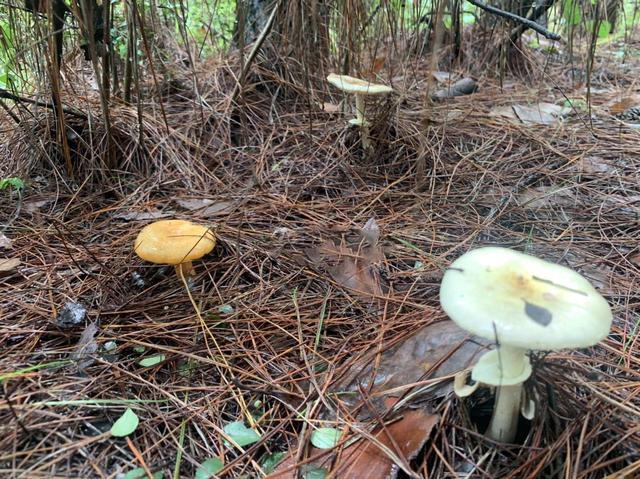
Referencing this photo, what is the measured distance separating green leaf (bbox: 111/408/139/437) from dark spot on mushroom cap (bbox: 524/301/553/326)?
1265mm

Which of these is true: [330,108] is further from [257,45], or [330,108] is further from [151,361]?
[151,361]

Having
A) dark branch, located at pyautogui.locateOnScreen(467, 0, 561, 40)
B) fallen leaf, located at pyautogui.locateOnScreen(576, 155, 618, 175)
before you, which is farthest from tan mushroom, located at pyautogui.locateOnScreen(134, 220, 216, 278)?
fallen leaf, located at pyautogui.locateOnScreen(576, 155, 618, 175)

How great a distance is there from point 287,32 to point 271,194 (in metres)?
1.47

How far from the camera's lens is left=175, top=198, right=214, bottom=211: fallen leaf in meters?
2.93

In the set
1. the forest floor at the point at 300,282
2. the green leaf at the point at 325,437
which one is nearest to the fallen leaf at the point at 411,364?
the forest floor at the point at 300,282

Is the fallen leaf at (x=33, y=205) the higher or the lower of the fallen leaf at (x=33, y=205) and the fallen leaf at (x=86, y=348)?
the higher

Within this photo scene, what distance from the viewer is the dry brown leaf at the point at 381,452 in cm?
148

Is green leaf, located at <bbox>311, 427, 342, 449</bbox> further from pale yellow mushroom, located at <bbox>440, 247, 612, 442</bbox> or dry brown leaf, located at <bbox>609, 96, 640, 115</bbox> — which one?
dry brown leaf, located at <bbox>609, 96, 640, 115</bbox>

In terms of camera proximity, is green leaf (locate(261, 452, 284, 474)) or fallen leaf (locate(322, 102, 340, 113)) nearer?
green leaf (locate(261, 452, 284, 474))

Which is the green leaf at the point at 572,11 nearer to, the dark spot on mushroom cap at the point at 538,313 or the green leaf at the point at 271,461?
the dark spot on mushroom cap at the point at 538,313

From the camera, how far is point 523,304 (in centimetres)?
124

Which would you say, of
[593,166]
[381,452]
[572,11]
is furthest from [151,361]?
[572,11]

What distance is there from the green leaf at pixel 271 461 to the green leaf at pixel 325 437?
117 mm

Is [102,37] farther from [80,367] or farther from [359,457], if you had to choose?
[359,457]
